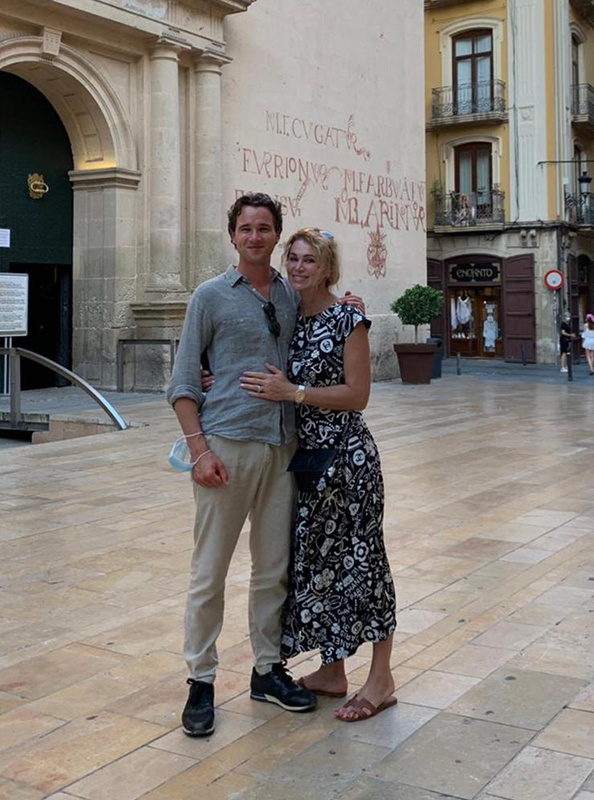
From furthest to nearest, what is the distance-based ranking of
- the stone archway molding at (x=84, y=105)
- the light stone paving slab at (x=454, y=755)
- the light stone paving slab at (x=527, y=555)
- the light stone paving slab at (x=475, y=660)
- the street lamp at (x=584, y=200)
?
1. the street lamp at (x=584, y=200)
2. the stone archway molding at (x=84, y=105)
3. the light stone paving slab at (x=527, y=555)
4. the light stone paving slab at (x=475, y=660)
5. the light stone paving slab at (x=454, y=755)

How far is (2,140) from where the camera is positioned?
1582 centimetres

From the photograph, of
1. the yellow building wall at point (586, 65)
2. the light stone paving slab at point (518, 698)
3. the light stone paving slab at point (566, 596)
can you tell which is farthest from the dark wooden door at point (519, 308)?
the light stone paving slab at point (518, 698)

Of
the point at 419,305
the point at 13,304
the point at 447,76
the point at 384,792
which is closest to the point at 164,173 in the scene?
the point at 13,304

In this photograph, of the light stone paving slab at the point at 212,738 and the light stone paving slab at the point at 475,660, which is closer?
the light stone paving slab at the point at 212,738

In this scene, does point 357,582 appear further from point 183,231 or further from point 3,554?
point 183,231

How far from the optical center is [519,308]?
1292 inches

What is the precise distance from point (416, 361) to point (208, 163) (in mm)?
6452

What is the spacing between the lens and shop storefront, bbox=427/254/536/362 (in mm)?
32562

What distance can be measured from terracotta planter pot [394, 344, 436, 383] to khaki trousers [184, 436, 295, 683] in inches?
684

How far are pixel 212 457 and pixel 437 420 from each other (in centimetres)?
1053

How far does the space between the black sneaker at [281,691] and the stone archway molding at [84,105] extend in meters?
13.2

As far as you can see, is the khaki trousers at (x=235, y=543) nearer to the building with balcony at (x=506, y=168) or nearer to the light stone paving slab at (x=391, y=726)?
the light stone paving slab at (x=391, y=726)

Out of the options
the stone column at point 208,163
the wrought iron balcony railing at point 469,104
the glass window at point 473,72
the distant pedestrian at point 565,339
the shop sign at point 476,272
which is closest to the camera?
the stone column at point 208,163

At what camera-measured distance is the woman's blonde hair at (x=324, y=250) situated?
3.62m
